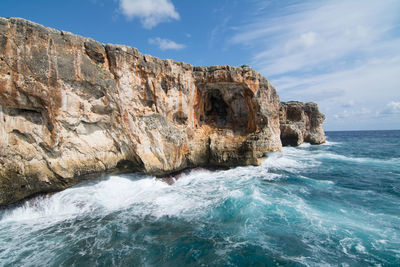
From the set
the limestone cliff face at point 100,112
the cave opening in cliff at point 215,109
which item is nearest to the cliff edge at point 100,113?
the limestone cliff face at point 100,112

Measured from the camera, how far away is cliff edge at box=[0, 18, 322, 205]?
955cm

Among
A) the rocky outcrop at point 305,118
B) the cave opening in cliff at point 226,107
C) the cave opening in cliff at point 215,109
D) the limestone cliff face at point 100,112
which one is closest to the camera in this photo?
the limestone cliff face at point 100,112

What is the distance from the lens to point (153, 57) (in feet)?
49.1

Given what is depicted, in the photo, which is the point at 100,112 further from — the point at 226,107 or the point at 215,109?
the point at 226,107

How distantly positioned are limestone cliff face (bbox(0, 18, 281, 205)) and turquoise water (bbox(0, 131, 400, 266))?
Answer: 160 cm

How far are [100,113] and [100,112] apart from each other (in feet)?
0.22

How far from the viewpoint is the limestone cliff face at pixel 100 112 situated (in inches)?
376

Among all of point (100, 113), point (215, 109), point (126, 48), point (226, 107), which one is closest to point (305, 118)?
point (226, 107)

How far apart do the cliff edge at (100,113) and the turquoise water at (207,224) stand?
1607mm

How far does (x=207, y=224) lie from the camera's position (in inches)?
377

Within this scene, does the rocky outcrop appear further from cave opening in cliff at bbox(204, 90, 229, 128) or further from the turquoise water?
the turquoise water

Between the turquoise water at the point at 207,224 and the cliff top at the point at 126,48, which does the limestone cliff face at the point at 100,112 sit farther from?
the turquoise water at the point at 207,224

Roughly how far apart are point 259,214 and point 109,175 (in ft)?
34.6

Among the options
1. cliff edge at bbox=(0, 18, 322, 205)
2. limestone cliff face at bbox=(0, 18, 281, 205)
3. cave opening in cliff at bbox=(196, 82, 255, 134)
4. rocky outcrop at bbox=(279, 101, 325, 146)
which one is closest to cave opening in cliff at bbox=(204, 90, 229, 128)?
cave opening in cliff at bbox=(196, 82, 255, 134)
